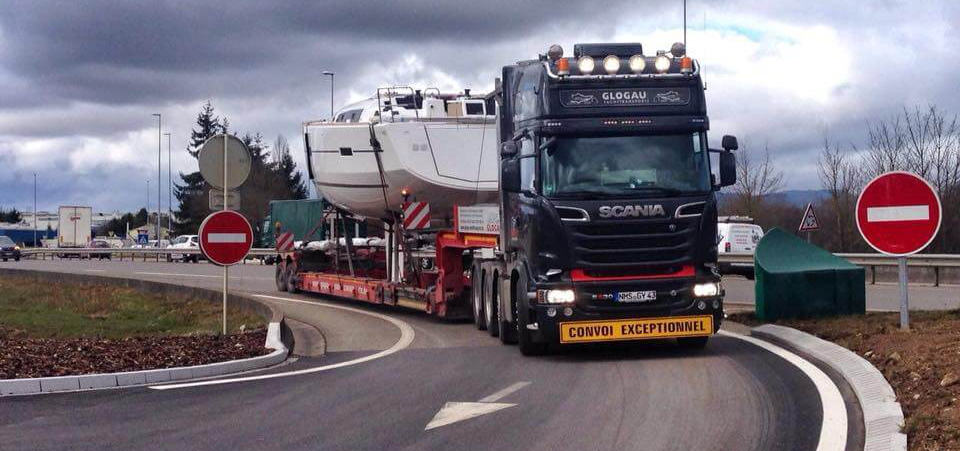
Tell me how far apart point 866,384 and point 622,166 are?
4.23m

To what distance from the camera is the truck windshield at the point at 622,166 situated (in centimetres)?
1266

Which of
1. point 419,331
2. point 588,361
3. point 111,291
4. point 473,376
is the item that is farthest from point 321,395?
point 111,291

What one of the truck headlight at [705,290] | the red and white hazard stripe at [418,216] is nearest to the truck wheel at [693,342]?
the truck headlight at [705,290]

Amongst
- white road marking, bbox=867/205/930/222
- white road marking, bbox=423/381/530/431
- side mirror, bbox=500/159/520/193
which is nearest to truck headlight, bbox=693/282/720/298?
white road marking, bbox=867/205/930/222

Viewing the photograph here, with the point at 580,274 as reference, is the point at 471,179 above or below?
above

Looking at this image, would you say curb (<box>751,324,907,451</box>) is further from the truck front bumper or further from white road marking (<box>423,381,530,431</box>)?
white road marking (<box>423,381,530,431</box>)

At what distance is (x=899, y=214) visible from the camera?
1161 cm

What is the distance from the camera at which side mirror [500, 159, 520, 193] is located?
522 inches

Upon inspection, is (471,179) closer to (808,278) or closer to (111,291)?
(808,278)

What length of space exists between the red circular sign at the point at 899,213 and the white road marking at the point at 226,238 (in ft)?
25.7

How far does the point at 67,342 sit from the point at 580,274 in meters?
7.10

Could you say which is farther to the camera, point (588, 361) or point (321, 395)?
point (588, 361)

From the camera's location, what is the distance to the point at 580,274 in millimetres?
12742

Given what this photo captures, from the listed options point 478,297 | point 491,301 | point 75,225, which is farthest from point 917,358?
point 75,225
